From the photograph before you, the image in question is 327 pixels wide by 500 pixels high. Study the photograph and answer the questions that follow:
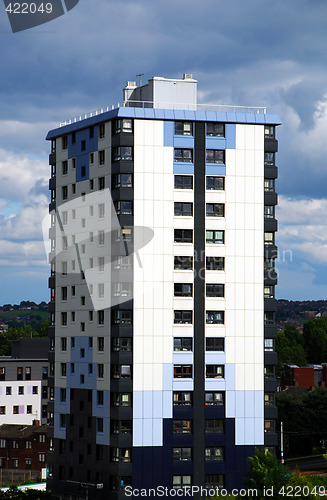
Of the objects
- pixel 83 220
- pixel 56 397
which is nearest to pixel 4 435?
pixel 56 397

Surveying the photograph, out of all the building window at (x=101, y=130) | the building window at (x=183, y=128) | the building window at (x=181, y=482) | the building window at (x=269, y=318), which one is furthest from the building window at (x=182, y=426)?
the building window at (x=101, y=130)

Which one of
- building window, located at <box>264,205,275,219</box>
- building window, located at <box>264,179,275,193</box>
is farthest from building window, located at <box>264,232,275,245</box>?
building window, located at <box>264,179,275,193</box>

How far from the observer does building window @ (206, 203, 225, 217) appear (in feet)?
340

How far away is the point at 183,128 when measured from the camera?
103562 mm

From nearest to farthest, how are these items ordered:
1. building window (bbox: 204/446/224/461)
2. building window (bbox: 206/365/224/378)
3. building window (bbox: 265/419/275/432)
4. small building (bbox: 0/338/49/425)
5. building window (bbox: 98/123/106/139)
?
building window (bbox: 204/446/224/461) → building window (bbox: 206/365/224/378) → building window (bbox: 265/419/275/432) → building window (bbox: 98/123/106/139) → small building (bbox: 0/338/49/425)

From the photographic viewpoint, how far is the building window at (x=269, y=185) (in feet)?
347

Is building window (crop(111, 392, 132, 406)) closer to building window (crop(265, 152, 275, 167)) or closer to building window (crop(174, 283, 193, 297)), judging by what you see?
building window (crop(174, 283, 193, 297))

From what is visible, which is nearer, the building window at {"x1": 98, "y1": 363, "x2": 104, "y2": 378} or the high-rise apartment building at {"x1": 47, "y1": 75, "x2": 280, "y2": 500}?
the high-rise apartment building at {"x1": 47, "y1": 75, "x2": 280, "y2": 500}

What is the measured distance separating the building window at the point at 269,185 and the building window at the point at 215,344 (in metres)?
17.2

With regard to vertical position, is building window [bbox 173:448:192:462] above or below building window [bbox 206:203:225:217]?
below

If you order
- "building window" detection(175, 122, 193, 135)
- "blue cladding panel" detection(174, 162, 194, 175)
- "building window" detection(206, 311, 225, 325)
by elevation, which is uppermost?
"building window" detection(175, 122, 193, 135)

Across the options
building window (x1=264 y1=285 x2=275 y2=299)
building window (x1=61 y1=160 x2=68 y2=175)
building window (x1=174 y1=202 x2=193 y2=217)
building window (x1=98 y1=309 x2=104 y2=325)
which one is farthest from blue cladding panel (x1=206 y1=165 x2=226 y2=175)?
building window (x1=98 y1=309 x2=104 y2=325)

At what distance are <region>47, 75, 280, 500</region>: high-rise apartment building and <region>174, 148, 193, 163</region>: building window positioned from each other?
151 millimetres

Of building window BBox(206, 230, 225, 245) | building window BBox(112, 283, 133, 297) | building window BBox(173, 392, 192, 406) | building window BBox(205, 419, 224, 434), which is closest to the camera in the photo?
building window BBox(173, 392, 192, 406)
